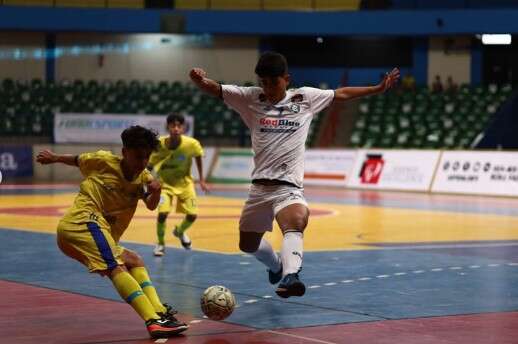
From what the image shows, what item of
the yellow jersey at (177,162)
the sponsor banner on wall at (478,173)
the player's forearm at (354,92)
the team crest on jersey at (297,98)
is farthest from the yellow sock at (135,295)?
the sponsor banner on wall at (478,173)

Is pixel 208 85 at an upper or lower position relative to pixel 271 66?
lower

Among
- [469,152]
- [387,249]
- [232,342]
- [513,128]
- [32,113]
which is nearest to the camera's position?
[232,342]

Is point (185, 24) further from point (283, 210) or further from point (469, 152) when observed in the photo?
point (283, 210)

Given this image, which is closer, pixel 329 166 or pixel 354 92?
pixel 354 92

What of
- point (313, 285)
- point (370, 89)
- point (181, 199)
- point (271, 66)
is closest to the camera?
point (271, 66)

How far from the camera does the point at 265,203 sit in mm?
10977

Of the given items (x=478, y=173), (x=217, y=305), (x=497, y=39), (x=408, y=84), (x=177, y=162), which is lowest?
(x=478, y=173)

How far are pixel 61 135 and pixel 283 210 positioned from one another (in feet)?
107

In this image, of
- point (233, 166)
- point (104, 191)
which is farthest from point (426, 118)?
point (104, 191)

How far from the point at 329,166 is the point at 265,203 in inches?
1105

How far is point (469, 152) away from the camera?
34.6m

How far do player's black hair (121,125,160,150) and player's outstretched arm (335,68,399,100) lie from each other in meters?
2.51

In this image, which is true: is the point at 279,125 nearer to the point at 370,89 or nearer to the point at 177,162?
the point at 370,89

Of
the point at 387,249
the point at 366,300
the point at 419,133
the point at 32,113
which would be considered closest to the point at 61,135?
the point at 32,113
